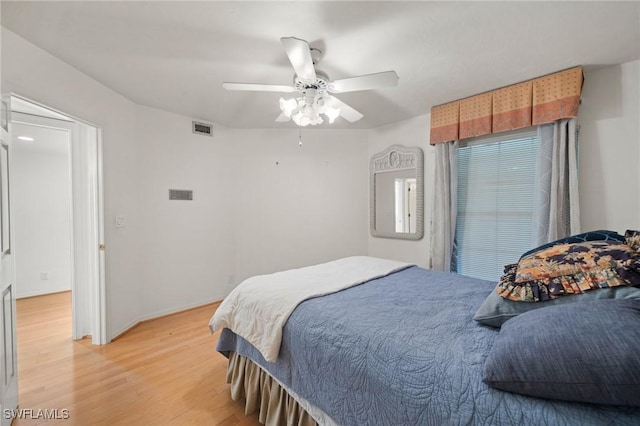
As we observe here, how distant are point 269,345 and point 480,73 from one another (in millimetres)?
2631

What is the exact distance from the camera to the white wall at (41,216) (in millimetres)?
3668

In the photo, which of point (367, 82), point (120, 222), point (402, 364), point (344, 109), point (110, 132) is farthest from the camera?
point (120, 222)

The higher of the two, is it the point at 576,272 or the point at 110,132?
the point at 110,132

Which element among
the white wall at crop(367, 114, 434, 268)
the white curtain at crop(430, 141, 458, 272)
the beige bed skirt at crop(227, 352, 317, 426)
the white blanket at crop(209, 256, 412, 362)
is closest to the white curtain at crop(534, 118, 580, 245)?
the white curtain at crop(430, 141, 458, 272)

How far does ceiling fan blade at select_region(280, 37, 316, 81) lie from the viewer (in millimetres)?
1369

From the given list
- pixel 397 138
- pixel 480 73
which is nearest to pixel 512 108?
pixel 480 73

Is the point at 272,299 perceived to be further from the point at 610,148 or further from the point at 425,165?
the point at 610,148

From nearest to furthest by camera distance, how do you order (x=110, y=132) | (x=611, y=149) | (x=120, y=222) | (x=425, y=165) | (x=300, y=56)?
(x=300, y=56)
(x=611, y=149)
(x=110, y=132)
(x=120, y=222)
(x=425, y=165)

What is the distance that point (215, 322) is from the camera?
1711 millimetres

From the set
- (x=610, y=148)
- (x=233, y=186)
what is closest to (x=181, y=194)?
(x=233, y=186)

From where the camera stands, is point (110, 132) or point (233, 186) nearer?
point (110, 132)

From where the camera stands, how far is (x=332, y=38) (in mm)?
1729

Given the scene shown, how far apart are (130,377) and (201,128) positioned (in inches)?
106

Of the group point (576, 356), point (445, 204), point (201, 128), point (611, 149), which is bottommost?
point (576, 356)
